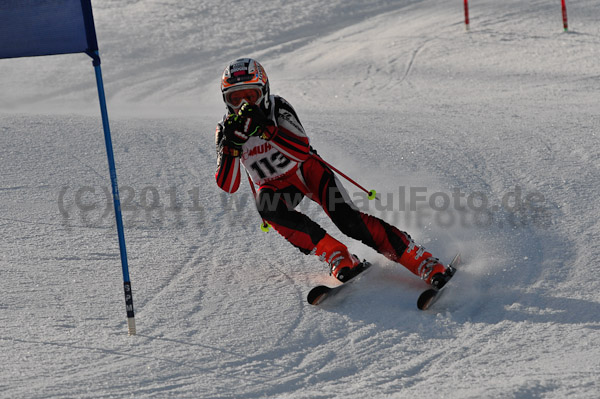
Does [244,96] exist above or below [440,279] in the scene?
above

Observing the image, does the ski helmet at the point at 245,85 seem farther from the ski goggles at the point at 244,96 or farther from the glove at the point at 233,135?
the glove at the point at 233,135

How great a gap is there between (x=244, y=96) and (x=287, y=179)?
66cm

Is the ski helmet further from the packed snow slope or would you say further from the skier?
the packed snow slope

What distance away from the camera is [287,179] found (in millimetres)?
5105

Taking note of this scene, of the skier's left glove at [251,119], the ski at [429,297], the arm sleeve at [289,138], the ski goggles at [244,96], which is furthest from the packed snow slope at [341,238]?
the ski goggles at [244,96]

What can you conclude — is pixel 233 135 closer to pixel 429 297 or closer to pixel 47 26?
pixel 47 26

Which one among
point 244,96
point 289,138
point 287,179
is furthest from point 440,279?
point 244,96

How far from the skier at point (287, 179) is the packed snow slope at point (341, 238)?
0.27 meters

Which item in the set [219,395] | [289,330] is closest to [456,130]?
[289,330]

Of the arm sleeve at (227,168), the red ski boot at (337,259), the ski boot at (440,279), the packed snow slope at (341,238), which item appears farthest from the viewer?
the arm sleeve at (227,168)

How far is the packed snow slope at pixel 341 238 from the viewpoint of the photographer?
3.70 m

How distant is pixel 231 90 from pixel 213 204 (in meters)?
1.90

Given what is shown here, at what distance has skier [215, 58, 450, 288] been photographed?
476 centimetres

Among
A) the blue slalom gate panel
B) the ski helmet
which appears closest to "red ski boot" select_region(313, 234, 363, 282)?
the ski helmet
